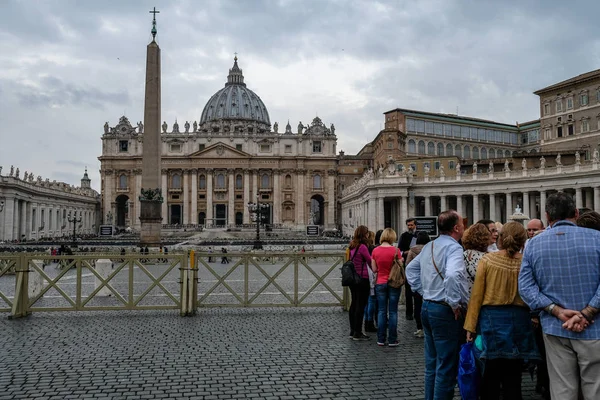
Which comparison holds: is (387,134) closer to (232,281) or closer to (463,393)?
(232,281)

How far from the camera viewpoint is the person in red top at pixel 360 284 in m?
8.94

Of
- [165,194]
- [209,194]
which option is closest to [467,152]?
[209,194]

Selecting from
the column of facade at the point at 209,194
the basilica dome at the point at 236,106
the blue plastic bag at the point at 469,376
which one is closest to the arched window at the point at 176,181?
the column of facade at the point at 209,194

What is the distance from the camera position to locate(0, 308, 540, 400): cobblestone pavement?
20.3 ft

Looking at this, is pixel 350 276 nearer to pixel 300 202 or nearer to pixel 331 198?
pixel 300 202

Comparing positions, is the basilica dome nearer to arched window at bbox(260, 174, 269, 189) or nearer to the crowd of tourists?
arched window at bbox(260, 174, 269, 189)

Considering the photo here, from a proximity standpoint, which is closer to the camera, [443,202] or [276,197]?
[443,202]

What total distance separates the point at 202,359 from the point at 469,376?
13.7ft

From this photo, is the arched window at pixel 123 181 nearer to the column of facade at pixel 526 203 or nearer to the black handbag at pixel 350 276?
the column of facade at pixel 526 203

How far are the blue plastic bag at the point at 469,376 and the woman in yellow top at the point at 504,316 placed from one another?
13 cm

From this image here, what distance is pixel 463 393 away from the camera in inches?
195

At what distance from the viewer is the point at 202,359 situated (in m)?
7.55

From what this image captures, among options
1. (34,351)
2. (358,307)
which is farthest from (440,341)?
(34,351)

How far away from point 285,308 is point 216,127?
328 feet
